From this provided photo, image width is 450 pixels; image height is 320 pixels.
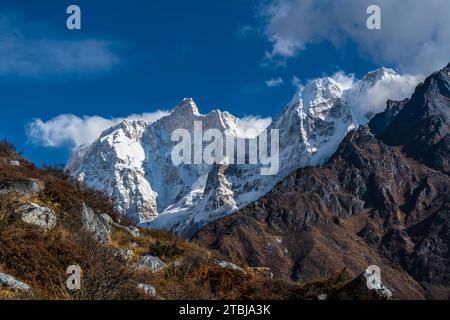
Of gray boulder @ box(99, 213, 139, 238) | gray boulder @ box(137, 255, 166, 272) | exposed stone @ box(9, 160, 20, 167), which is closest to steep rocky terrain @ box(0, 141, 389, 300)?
gray boulder @ box(137, 255, 166, 272)

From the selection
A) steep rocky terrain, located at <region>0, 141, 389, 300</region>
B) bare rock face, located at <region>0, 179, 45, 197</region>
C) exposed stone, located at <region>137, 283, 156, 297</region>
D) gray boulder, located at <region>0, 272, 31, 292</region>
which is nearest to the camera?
gray boulder, located at <region>0, 272, 31, 292</region>

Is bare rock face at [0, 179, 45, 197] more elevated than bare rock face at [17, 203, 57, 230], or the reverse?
bare rock face at [0, 179, 45, 197]

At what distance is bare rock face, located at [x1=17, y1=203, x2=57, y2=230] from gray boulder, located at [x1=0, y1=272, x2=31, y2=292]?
17.6 feet

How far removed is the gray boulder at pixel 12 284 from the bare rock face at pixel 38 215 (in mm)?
5379

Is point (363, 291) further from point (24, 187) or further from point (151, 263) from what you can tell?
point (24, 187)

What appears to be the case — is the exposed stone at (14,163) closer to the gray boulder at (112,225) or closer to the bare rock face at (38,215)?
the gray boulder at (112,225)

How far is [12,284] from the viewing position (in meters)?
14.6

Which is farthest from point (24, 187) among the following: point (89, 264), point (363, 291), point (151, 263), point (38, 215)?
point (363, 291)

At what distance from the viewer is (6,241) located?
1688cm

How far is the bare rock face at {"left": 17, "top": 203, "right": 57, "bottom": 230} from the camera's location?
66.9ft

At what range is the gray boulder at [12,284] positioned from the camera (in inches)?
570

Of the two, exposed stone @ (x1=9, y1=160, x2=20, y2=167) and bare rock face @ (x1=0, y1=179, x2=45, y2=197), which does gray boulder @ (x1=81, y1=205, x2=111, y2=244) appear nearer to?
bare rock face @ (x1=0, y1=179, x2=45, y2=197)

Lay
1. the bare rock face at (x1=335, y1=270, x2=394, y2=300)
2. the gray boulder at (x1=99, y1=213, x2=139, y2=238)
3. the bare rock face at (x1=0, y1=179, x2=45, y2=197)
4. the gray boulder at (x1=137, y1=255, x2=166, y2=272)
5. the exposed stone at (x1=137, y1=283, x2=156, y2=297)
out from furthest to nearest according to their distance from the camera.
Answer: the gray boulder at (x1=99, y1=213, x2=139, y2=238) → the bare rock face at (x1=0, y1=179, x2=45, y2=197) → the gray boulder at (x1=137, y1=255, x2=166, y2=272) → the exposed stone at (x1=137, y1=283, x2=156, y2=297) → the bare rock face at (x1=335, y1=270, x2=394, y2=300)

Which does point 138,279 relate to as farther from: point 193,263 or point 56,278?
point 193,263
